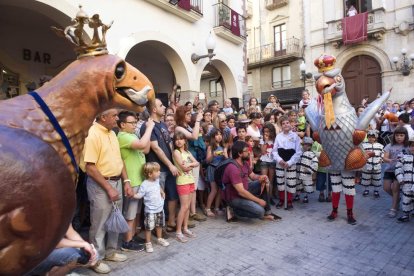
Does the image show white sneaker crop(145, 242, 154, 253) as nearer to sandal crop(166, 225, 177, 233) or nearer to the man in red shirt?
sandal crop(166, 225, 177, 233)

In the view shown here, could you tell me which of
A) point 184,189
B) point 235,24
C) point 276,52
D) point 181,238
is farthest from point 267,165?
point 276,52

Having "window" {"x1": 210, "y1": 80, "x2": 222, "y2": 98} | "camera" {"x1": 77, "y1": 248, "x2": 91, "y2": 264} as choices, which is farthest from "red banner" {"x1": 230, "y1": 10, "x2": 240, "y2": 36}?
"window" {"x1": 210, "y1": 80, "x2": 222, "y2": 98}

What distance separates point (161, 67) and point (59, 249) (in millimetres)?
11413

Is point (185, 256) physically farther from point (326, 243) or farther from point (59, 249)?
point (59, 249)

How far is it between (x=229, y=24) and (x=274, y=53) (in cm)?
1257

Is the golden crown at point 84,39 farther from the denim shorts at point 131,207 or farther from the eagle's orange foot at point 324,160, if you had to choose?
the eagle's orange foot at point 324,160

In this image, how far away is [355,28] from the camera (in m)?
17.9

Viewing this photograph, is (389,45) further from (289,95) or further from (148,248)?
(148,248)

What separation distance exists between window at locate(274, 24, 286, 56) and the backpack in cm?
1946

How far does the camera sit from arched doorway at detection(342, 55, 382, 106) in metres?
17.9

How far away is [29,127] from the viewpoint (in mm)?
1100

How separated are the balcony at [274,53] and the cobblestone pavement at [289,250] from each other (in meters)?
18.1

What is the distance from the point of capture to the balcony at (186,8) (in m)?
8.80

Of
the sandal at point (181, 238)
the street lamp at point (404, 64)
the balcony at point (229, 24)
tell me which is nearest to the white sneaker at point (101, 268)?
the sandal at point (181, 238)
